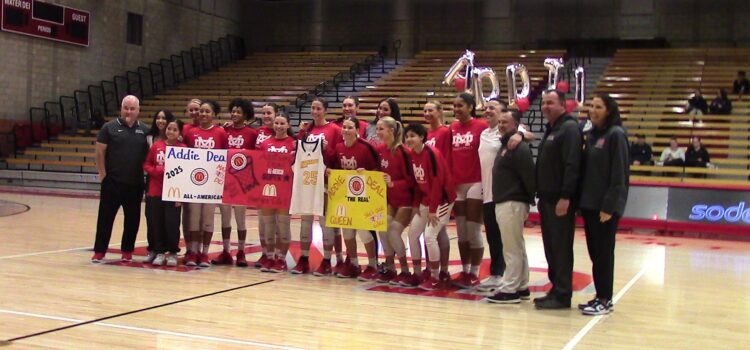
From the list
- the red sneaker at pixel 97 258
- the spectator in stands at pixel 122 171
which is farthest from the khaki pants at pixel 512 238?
the red sneaker at pixel 97 258

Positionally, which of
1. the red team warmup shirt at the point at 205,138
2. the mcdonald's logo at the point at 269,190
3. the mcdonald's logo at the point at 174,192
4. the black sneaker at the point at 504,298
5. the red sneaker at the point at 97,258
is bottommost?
the red sneaker at the point at 97,258

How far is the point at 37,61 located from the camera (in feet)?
72.9

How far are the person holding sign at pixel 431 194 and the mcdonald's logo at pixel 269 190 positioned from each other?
1.63 meters

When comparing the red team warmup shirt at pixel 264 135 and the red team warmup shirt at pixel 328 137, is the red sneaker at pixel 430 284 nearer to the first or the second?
the red team warmup shirt at pixel 328 137

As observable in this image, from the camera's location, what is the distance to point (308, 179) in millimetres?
7828

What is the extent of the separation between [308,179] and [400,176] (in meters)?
1.05

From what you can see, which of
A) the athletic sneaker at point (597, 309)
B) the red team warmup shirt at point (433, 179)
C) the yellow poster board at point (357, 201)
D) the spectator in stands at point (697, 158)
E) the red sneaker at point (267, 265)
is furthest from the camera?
the spectator in stands at point (697, 158)

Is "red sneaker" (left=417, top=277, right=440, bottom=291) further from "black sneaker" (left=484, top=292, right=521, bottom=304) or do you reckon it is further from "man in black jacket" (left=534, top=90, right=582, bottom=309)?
"man in black jacket" (left=534, top=90, right=582, bottom=309)

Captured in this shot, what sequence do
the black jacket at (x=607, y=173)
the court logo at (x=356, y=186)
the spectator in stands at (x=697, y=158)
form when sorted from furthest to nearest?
the spectator in stands at (x=697, y=158) < the court logo at (x=356, y=186) < the black jacket at (x=607, y=173)

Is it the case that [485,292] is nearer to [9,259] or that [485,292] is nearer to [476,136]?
[476,136]

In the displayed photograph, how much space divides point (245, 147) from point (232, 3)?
2303 centimetres

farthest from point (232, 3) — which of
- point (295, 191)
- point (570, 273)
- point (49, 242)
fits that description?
point (570, 273)

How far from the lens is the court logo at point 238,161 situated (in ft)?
26.8

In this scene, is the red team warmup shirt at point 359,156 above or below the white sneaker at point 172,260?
above
